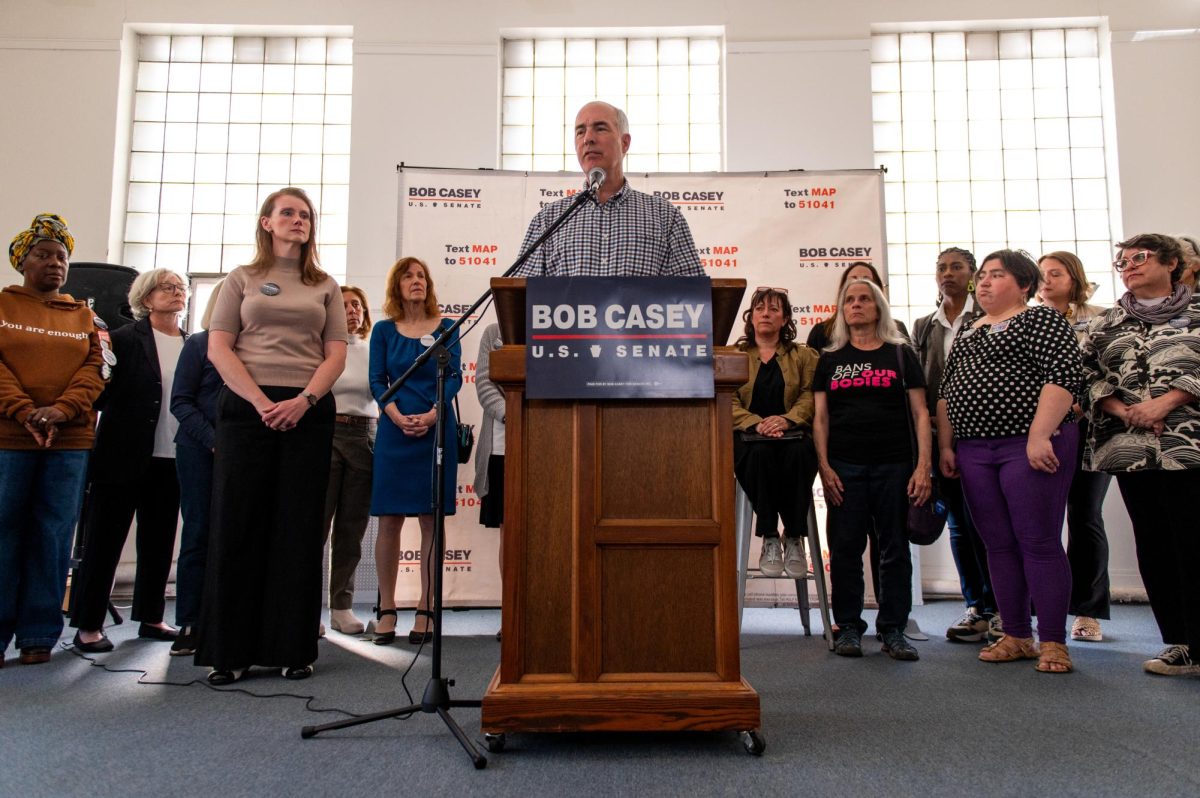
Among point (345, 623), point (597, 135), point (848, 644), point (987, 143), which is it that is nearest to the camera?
point (597, 135)

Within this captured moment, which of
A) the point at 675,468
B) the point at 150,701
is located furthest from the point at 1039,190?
the point at 150,701

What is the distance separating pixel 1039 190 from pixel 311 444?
5.39 m

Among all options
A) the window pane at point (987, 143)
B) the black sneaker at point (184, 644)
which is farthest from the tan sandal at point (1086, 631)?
the black sneaker at point (184, 644)

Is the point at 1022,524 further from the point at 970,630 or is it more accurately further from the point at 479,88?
the point at 479,88

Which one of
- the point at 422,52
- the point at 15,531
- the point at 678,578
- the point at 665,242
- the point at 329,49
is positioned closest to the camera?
the point at 678,578

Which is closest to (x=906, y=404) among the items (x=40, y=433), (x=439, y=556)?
(x=439, y=556)

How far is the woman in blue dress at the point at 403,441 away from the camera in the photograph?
3.32 meters

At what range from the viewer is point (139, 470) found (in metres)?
3.17

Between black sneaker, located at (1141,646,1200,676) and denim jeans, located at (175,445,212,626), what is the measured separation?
3410 mm

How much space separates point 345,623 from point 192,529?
2.62 ft

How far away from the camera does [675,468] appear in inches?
68.1

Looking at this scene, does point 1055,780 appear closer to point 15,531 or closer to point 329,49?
point 15,531

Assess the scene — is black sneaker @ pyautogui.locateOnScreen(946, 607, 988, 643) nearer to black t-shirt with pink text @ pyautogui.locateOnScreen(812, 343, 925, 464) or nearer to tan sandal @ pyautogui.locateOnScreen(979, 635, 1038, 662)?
tan sandal @ pyautogui.locateOnScreen(979, 635, 1038, 662)

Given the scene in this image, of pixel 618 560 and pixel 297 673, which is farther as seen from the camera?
pixel 297 673
